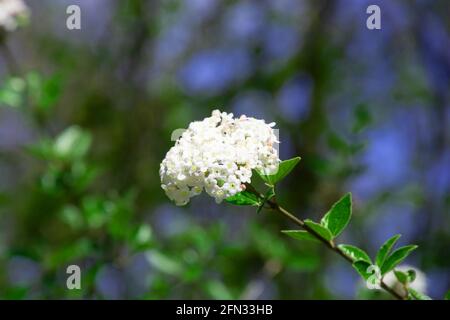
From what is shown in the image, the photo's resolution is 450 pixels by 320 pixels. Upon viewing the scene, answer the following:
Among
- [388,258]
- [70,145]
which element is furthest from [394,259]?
[70,145]

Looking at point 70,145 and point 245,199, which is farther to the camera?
point 70,145

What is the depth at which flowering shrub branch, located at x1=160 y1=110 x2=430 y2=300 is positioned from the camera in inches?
53.5

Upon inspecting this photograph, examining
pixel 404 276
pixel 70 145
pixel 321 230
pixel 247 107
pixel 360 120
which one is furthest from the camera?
pixel 247 107

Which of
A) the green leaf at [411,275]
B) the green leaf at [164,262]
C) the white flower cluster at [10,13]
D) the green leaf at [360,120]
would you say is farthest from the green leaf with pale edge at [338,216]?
the white flower cluster at [10,13]

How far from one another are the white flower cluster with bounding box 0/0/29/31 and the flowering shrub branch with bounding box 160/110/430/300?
172cm

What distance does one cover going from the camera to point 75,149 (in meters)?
2.74

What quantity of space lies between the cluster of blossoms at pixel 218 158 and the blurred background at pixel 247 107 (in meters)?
2.34

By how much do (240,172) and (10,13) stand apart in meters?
1.94

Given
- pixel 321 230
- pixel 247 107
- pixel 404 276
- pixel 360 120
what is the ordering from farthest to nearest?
pixel 247 107 < pixel 360 120 < pixel 404 276 < pixel 321 230

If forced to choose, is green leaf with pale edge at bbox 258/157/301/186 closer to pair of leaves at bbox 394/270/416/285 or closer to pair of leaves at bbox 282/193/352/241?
pair of leaves at bbox 282/193/352/241

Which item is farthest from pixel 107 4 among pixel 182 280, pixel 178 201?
pixel 178 201

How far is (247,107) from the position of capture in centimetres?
622

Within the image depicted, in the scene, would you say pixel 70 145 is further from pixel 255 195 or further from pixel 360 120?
pixel 255 195

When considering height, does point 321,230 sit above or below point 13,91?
below
